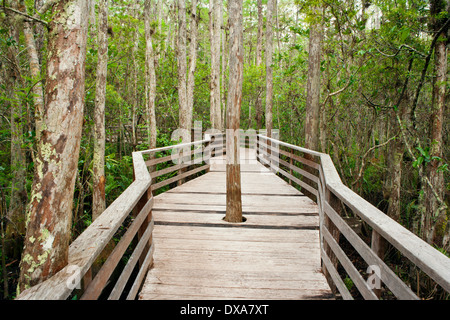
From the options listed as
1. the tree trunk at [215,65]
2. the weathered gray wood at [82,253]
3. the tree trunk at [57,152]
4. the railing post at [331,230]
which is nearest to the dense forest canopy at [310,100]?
the tree trunk at [57,152]

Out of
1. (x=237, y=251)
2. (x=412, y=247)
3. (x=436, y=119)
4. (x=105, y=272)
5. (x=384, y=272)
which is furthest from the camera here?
(x=436, y=119)

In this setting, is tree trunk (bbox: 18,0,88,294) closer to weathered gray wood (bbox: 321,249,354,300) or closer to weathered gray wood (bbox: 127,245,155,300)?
weathered gray wood (bbox: 127,245,155,300)

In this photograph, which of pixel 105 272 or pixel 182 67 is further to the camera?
pixel 182 67

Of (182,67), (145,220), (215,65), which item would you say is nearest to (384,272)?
(145,220)

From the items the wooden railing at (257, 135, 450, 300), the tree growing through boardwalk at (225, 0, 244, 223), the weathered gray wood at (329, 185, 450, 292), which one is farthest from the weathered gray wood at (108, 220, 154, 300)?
the weathered gray wood at (329, 185, 450, 292)

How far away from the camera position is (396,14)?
5.51 meters

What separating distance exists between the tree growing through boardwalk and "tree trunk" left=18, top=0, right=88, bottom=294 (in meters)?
2.71

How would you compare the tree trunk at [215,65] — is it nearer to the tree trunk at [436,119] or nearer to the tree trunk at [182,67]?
the tree trunk at [182,67]

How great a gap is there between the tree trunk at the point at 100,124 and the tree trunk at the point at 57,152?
16.4ft

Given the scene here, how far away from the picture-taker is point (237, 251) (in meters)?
3.57

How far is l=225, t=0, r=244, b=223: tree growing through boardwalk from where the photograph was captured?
4074 mm

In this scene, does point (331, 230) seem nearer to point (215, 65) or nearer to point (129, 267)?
point (129, 267)

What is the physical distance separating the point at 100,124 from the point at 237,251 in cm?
479
